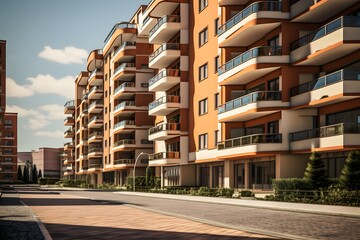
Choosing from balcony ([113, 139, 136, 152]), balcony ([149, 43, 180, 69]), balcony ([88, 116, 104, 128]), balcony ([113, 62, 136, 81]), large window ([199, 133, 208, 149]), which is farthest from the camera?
balcony ([88, 116, 104, 128])

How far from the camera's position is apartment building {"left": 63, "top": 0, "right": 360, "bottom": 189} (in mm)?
34250

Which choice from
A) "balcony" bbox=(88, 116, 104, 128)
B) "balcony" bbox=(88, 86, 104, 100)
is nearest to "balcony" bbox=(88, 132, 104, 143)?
"balcony" bbox=(88, 116, 104, 128)

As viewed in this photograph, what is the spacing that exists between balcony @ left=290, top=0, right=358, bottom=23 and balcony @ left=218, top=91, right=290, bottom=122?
224 inches

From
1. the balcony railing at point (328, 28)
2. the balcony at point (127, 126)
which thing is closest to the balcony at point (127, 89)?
the balcony at point (127, 126)

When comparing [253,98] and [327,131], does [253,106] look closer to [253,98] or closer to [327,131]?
[253,98]

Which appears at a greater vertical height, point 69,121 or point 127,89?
point 127,89

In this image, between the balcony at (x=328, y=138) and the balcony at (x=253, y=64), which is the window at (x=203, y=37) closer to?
the balcony at (x=253, y=64)

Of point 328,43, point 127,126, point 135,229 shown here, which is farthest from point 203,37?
point 135,229

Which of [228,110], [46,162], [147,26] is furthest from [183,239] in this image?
[46,162]

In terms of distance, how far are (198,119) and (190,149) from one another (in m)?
3.89

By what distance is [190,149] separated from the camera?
5631 centimetres

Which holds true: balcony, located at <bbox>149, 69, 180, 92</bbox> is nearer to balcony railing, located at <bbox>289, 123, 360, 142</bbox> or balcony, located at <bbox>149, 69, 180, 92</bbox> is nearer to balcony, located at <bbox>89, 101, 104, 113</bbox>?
balcony railing, located at <bbox>289, 123, 360, 142</bbox>

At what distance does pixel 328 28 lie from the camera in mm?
34344

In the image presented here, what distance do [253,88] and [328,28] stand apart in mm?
11499
